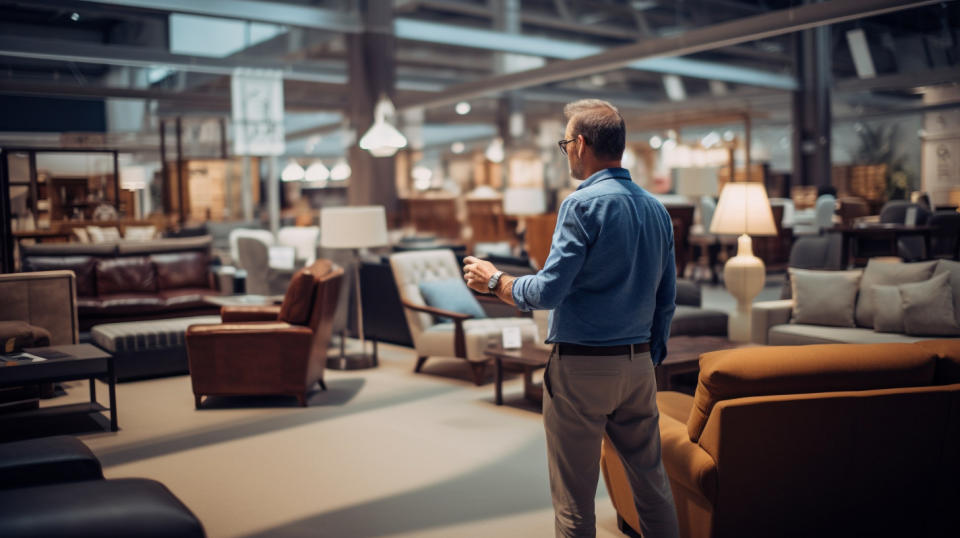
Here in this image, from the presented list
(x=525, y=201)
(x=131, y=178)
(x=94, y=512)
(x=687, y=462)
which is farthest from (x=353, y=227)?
(x=131, y=178)

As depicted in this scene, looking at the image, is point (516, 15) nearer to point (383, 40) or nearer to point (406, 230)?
point (383, 40)

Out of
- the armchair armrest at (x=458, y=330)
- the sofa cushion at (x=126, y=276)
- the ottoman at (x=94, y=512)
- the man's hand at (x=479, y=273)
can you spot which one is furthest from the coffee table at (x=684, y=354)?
the sofa cushion at (x=126, y=276)

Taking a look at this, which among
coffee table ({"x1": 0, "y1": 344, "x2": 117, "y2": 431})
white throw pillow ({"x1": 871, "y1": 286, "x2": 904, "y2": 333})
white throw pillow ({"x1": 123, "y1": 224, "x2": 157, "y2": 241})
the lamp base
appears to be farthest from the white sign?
white throw pillow ({"x1": 871, "y1": 286, "x2": 904, "y2": 333})

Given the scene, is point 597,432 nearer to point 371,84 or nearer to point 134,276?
point 134,276

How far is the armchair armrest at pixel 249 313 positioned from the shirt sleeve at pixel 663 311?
4.24 metres

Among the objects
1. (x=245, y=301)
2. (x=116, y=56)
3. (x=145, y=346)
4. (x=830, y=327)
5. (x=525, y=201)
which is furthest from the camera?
(x=116, y=56)

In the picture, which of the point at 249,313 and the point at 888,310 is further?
the point at 249,313

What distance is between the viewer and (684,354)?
16.4 feet

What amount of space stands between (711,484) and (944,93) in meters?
6.45

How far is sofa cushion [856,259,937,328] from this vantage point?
5625 millimetres

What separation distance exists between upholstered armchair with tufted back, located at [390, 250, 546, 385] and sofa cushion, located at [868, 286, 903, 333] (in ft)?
7.76

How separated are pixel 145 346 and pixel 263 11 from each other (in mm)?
5831

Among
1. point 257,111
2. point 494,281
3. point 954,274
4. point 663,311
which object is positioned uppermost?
point 257,111

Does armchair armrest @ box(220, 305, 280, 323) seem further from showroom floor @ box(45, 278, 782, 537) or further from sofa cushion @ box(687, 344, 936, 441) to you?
sofa cushion @ box(687, 344, 936, 441)
